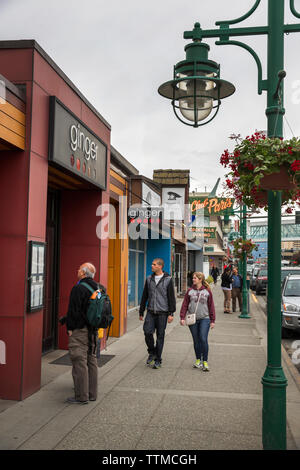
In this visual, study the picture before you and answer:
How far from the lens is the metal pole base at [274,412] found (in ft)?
13.2

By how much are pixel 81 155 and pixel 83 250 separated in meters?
2.06

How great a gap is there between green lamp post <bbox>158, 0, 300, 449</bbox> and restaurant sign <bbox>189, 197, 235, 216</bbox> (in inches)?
686

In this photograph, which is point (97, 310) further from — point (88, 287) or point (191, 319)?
point (191, 319)

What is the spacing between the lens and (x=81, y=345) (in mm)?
5680

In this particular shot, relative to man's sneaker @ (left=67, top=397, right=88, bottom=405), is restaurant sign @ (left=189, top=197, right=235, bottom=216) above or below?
above

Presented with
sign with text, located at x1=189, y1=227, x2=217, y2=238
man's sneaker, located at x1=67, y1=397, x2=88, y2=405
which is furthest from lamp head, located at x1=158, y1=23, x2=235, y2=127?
sign with text, located at x1=189, y1=227, x2=217, y2=238

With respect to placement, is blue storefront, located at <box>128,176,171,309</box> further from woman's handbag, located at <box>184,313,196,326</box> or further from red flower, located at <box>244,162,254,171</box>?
red flower, located at <box>244,162,254,171</box>

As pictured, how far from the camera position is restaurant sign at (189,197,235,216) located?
22483 mm

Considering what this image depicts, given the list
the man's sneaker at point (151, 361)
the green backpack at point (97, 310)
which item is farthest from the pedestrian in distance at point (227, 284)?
the green backpack at point (97, 310)

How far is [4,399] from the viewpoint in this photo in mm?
5730

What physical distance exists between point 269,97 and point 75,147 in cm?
370

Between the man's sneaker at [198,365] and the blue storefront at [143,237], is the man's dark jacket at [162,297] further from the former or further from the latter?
the blue storefront at [143,237]

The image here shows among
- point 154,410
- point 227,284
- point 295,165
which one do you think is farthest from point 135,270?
point 295,165
